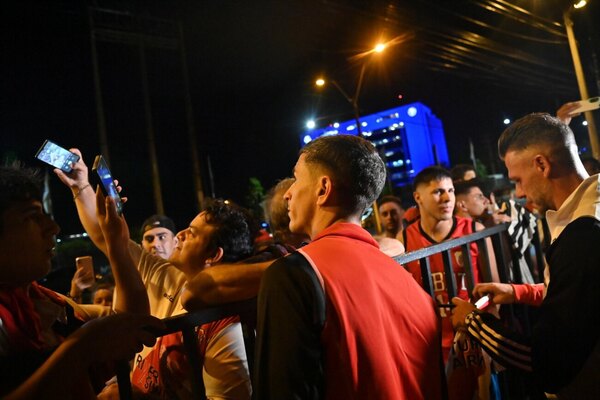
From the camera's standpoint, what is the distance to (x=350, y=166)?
1.67 metres

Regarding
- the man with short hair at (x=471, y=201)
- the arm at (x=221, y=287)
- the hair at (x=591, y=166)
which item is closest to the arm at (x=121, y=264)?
the arm at (x=221, y=287)

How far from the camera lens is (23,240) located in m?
1.39

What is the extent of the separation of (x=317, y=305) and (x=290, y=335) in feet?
0.41

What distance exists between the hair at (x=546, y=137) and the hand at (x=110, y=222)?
2.30 meters

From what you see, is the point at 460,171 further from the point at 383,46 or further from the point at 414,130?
the point at 414,130

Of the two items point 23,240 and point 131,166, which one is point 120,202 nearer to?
point 23,240

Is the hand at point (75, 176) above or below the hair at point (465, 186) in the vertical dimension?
above

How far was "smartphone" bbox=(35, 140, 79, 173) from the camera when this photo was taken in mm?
2182

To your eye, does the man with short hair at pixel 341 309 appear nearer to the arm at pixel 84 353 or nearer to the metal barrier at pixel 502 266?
the arm at pixel 84 353

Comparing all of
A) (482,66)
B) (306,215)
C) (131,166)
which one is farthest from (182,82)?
(306,215)

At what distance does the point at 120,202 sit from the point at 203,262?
64 cm

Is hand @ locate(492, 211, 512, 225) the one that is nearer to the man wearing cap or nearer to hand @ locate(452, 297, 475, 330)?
hand @ locate(452, 297, 475, 330)

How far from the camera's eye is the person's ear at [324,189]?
167 cm

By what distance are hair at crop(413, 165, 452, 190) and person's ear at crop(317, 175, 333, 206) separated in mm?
2772
